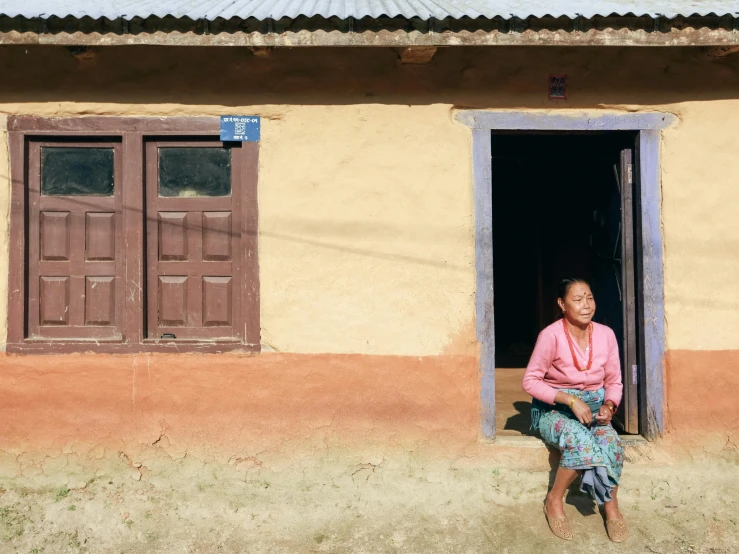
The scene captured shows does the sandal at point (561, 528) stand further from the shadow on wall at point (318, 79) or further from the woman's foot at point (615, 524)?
the shadow on wall at point (318, 79)

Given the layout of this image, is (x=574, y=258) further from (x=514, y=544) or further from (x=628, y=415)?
(x=514, y=544)

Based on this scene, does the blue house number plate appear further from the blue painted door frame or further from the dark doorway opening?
the dark doorway opening

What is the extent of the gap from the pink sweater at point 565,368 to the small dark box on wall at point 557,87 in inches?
56.7

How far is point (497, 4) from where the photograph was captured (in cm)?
434

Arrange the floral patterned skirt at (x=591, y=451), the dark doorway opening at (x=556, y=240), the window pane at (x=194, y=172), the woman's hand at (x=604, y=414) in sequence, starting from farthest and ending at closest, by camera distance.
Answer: the dark doorway opening at (x=556, y=240)
the window pane at (x=194, y=172)
the woman's hand at (x=604, y=414)
the floral patterned skirt at (x=591, y=451)

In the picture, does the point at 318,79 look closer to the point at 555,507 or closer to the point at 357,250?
the point at 357,250

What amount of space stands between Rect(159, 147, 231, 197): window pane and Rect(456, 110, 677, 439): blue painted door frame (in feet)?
5.01

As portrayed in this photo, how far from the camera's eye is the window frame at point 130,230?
4.33 metres

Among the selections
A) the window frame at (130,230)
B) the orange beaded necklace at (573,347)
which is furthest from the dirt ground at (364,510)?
the window frame at (130,230)

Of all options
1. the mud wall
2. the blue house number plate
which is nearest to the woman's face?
the mud wall

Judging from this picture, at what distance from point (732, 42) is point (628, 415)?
2.38m

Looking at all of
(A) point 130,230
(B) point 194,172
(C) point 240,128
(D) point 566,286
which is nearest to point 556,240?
(D) point 566,286

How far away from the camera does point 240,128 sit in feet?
14.3

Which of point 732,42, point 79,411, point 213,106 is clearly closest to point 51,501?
point 79,411
